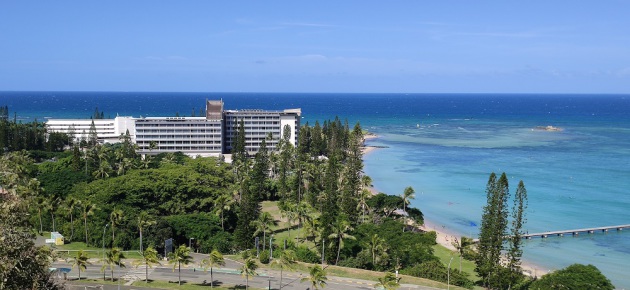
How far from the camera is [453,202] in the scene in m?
92.1

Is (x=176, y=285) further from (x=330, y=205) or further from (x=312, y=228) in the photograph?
(x=330, y=205)

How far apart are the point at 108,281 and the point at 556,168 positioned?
3954 inches

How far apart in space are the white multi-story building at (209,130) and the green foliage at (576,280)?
83419mm

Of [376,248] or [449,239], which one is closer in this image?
[376,248]

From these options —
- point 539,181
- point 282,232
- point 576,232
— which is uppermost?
point 539,181

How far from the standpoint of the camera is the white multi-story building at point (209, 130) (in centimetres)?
12138

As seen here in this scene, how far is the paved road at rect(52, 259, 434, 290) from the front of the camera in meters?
48.9

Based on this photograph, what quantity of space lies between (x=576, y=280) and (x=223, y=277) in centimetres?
3027

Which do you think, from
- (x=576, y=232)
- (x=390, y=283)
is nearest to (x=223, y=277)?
(x=390, y=283)

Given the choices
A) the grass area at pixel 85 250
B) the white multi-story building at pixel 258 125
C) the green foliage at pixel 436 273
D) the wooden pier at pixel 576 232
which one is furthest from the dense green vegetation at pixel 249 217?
the white multi-story building at pixel 258 125

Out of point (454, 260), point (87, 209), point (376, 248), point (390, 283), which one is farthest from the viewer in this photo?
point (454, 260)

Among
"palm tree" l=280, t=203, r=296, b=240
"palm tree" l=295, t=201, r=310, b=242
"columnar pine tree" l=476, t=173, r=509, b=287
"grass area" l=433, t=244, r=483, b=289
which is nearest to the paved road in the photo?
"columnar pine tree" l=476, t=173, r=509, b=287

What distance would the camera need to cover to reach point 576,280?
148ft

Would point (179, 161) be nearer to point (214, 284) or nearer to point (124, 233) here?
point (124, 233)
